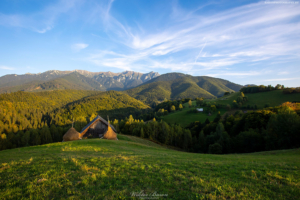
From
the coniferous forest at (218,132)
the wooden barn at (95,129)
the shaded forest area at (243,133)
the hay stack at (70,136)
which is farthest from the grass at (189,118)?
the hay stack at (70,136)

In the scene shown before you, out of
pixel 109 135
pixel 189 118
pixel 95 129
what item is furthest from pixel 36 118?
pixel 189 118

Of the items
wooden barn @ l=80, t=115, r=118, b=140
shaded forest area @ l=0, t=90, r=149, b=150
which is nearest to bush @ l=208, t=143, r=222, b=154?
wooden barn @ l=80, t=115, r=118, b=140

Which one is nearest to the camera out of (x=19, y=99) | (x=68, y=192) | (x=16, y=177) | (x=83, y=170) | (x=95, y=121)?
(x=68, y=192)

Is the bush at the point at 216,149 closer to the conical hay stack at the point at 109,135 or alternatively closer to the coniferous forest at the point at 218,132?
the coniferous forest at the point at 218,132

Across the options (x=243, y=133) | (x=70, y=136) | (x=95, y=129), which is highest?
(x=243, y=133)

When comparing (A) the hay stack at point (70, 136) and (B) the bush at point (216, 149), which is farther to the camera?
(B) the bush at point (216, 149)

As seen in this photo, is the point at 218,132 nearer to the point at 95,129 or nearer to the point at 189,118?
the point at 95,129

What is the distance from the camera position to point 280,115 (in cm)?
2830

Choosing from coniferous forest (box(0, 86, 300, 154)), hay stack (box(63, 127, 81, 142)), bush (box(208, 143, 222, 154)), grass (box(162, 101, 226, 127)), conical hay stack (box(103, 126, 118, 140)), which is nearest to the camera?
coniferous forest (box(0, 86, 300, 154))

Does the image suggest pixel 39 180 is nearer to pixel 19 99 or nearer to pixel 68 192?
pixel 68 192

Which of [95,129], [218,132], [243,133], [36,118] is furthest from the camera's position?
[36,118]

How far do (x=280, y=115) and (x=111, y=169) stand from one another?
37.6 meters

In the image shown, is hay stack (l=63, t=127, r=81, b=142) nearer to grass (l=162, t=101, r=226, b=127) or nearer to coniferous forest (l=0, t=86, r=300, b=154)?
coniferous forest (l=0, t=86, r=300, b=154)

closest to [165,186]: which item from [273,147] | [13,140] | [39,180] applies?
[39,180]
